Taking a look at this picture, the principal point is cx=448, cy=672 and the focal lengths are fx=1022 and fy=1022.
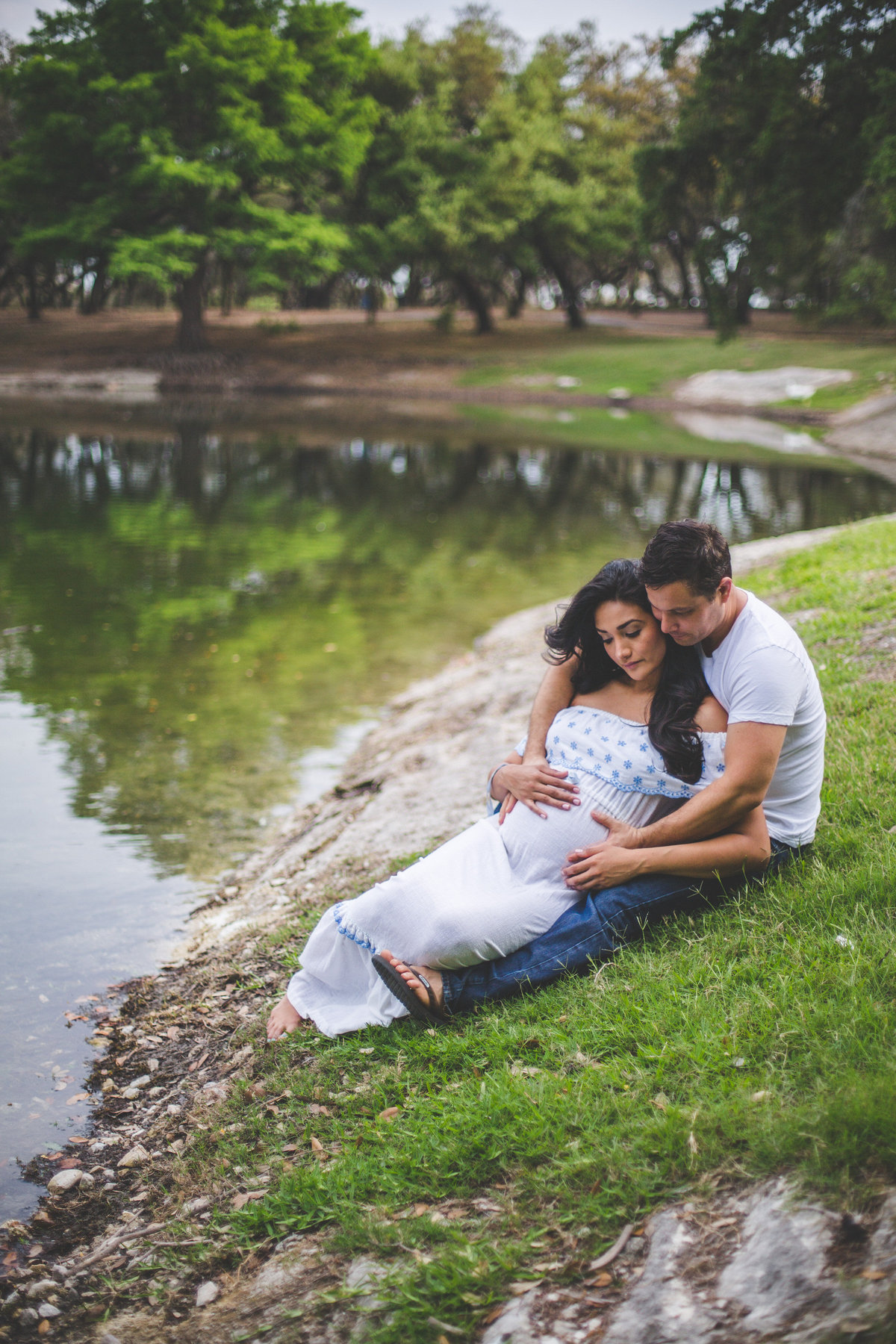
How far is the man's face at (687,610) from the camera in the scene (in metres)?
3.59

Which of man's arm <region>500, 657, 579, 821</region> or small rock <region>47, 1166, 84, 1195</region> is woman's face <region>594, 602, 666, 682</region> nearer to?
man's arm <region>500, 657, 579, 821</region>

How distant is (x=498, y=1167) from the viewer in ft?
10.1

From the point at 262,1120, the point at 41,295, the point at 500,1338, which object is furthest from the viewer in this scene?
the point at 41,295

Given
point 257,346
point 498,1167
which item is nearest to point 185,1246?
point 498,1167

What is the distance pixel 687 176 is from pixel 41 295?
49.8 m

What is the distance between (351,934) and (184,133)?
46.7 meters

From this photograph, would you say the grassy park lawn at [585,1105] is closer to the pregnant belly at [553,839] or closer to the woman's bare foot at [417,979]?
the woman's bare foot at [417,979]

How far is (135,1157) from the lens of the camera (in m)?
3.82

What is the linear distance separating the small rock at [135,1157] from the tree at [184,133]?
40.7m

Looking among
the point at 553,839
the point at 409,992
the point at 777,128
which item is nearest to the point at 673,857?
the point at 553,839

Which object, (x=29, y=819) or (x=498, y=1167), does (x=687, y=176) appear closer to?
(x=29, y=819)

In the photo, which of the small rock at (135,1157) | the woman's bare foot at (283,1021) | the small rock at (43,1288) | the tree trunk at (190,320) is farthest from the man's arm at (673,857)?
the tree trunk at (190,320)

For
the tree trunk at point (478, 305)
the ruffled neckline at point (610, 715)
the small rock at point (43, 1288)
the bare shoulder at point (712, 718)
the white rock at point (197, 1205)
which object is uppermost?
the tree trunk at point (478, 305)

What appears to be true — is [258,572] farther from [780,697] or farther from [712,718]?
[780,697]
